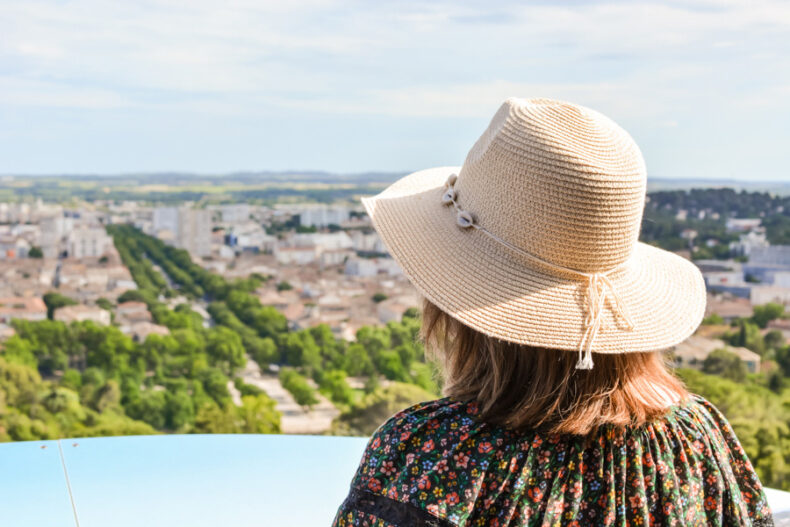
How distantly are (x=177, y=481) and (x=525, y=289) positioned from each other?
1.37m

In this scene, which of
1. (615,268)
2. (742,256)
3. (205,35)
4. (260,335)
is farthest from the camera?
(205,35)

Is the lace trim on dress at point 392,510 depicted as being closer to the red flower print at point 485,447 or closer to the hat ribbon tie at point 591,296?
the red flower print at point 485,447

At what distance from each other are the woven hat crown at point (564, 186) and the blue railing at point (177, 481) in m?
1.07

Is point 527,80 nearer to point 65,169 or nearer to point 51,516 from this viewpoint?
point 65,169

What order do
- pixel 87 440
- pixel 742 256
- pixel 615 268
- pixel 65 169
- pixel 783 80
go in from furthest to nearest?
pixel 65 169
pixel 783 80
pixel 742 256
pixel 87 440
pixel 615 268

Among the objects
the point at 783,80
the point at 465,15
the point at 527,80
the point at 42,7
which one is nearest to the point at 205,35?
the point at 42,7

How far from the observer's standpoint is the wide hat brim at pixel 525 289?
0.79m

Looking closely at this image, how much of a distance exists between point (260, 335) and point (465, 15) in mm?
10878

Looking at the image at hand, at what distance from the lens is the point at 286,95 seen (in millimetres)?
29312

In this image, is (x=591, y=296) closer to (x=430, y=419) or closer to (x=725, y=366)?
(x=430, y=419)

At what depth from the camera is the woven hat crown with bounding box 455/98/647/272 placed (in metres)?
0.78

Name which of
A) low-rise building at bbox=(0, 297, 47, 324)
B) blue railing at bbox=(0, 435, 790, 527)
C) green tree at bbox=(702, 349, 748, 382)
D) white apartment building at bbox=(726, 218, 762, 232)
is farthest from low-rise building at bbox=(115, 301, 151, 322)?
blue railing at bbox=(0, 435, 790, 527)

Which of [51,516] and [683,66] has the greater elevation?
[683,66]

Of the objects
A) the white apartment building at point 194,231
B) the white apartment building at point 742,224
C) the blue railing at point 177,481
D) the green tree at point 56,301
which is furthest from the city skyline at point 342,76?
the blue railing at point 177,481
